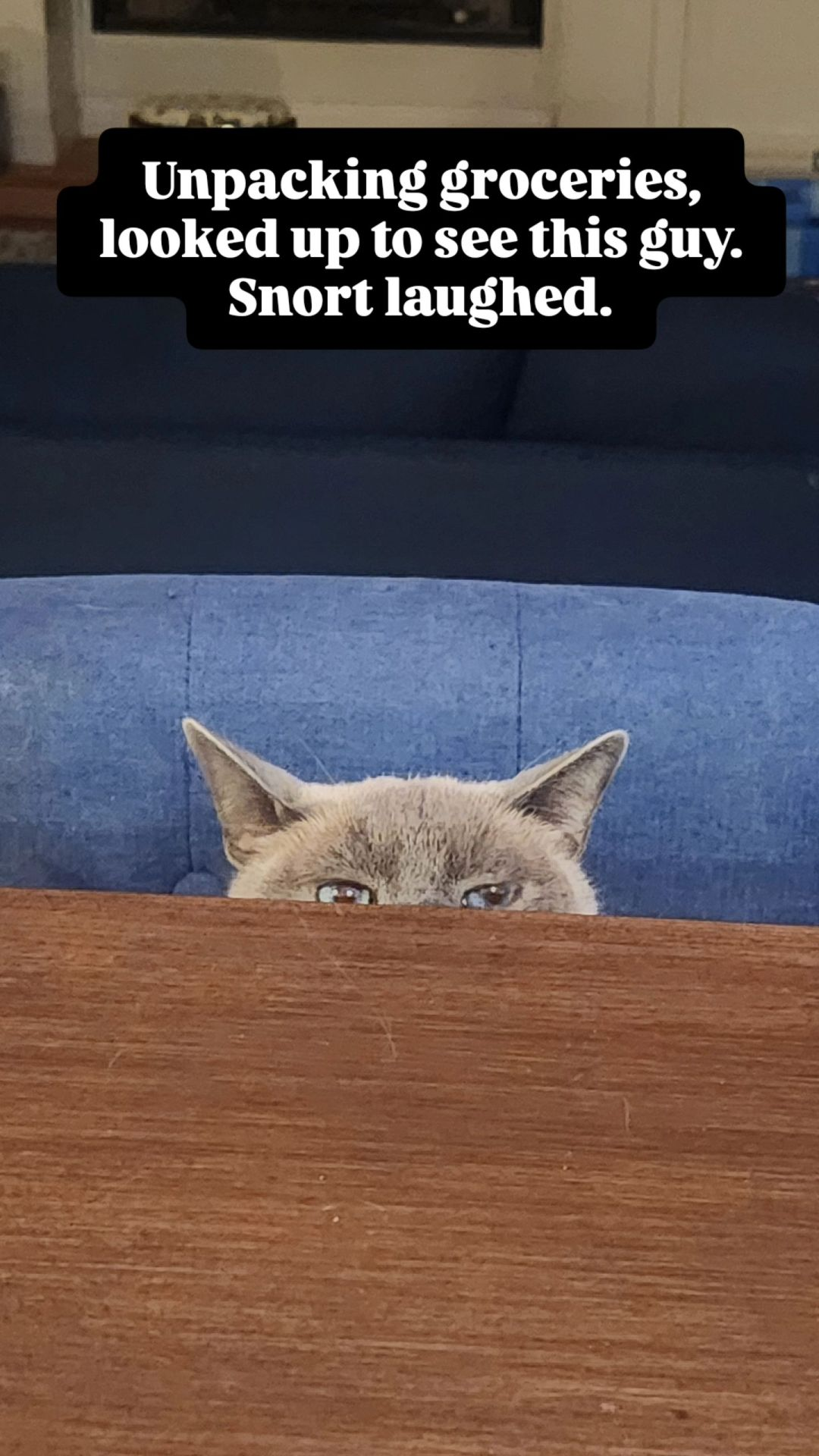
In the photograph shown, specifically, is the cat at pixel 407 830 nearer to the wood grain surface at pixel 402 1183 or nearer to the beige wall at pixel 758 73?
the wood grain surface at pixel 402 1183

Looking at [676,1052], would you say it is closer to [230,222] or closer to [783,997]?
[783,997]

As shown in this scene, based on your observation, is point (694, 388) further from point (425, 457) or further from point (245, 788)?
point (245, 788)

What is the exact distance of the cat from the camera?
23.5 inches

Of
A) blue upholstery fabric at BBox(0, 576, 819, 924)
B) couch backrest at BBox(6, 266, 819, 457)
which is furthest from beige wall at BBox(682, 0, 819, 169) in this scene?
blue upholstery fabric at BBox(0, 576, 819, 924)

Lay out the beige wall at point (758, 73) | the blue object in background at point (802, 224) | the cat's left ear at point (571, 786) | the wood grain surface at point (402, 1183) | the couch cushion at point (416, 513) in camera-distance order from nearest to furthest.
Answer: the wood grain surface at point (402, 1183)
the cat's left ear at point (571, 786)
the couch cushion at point (416, 513)
the beige wall at point (758, 73)
the blue object in background at point (802, 224)

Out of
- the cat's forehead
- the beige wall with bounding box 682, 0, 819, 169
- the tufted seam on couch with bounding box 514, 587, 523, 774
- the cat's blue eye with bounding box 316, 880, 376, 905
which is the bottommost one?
the cat's blue eye with bounding box 316, 880, 376, 905

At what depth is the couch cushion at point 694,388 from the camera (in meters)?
1.33

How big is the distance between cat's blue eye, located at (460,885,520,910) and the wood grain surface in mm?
208

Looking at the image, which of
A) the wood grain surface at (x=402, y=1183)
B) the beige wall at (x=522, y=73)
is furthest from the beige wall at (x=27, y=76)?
the wood grain surface at (x=402, y=1183)

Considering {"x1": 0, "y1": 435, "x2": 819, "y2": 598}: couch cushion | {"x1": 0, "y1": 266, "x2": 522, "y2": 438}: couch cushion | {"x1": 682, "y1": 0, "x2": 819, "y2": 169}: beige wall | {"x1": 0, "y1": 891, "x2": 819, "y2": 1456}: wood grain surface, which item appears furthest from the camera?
{"x1": 682, "y1": 0, "x2": 819, "y2": 169}: beige wall

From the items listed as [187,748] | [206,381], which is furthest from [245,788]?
[206,381]

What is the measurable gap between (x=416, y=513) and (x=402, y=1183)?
0.88 m

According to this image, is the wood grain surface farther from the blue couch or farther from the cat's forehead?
the blue couch

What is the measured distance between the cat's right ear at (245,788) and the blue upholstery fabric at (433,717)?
0.01 meters
